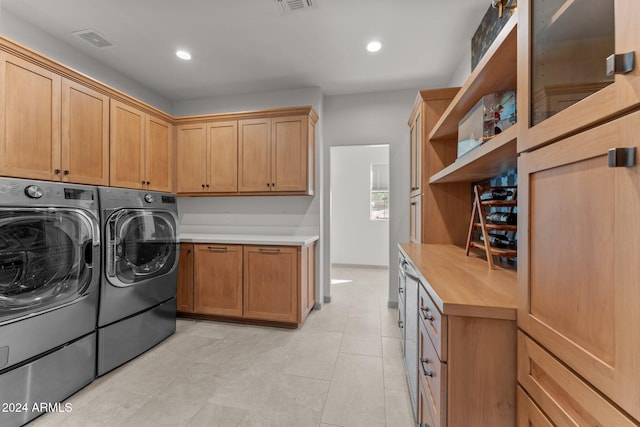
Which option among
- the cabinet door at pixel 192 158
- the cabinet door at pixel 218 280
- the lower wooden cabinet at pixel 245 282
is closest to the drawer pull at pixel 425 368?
the lower wooden cabinet at pixel 245 282

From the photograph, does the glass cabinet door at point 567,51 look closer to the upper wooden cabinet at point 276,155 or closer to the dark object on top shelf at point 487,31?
the dark object on top shelf at point 487,31

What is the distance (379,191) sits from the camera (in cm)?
562

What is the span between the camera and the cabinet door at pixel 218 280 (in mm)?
2895

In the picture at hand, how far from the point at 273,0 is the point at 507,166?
206 centimetres

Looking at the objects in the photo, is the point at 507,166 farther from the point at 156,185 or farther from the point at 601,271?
the point at 156,185

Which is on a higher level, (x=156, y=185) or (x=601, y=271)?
(x=156, y=185)

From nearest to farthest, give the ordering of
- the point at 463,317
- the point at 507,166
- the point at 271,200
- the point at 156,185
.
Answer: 1. the point at 463,317
2. the point at 507,166
3. the point at 156,185
4. the point at 271,200

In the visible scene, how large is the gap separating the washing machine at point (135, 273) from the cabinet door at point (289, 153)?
1.18 meters

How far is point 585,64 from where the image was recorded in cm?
69

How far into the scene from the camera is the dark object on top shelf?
6.02 ft

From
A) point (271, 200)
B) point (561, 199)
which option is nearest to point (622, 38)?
point (561, 199)

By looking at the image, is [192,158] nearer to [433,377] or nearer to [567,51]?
[433,377]

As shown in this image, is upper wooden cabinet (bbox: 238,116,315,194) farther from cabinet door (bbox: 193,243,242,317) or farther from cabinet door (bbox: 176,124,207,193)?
cabinet door (bbox: 193,243,242,317)

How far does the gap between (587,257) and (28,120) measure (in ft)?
9.94
